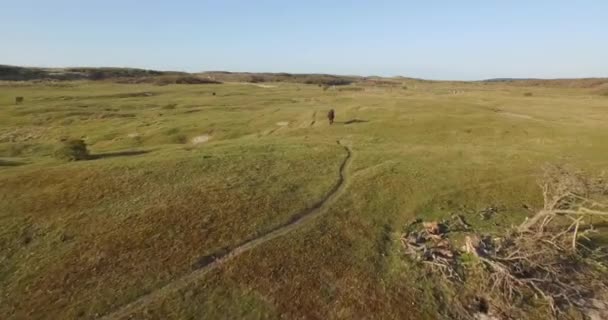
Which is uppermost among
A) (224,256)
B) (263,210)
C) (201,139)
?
(263,210)

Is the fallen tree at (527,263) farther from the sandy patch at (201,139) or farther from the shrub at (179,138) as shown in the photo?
the shrub at (179,138)

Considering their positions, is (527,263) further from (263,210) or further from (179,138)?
(179,138)

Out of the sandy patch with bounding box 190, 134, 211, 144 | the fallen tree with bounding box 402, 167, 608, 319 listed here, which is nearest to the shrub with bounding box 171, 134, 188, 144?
the sandy patch with bounding box 190, 134, 211, 144

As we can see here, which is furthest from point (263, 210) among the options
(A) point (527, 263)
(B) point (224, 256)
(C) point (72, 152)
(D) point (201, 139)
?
(D) point (201, 139)

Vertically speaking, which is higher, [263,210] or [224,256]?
[263,210]

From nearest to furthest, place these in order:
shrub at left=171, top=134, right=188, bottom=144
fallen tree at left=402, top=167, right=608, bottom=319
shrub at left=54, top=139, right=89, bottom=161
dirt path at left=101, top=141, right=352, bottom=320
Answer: dirt path at left=101, top=141, right=352, bottom=320
fallen tree at left=402, top=167, right=608, bottom=319
shrub at left=54, top=139, right=89, bottom=161
shrub at left=171, top=134, right=188, bottom=144

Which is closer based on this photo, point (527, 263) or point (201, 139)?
point (527, 263)

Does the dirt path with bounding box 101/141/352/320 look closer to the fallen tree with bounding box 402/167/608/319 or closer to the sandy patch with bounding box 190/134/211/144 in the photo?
the fallen tree with bounding box 402/167/608/319
